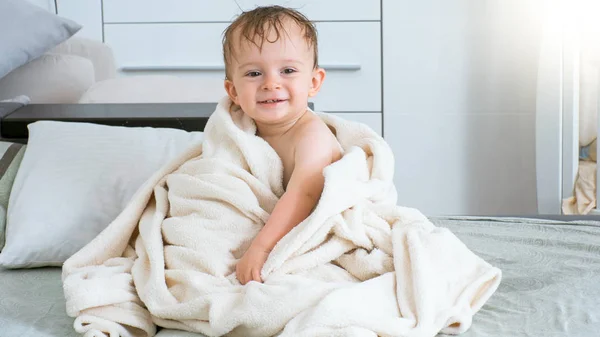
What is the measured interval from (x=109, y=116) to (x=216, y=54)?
149 centimetres

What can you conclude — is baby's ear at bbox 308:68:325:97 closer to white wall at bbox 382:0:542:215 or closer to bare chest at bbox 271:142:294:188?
bare chest at bbox 271:142:294:188

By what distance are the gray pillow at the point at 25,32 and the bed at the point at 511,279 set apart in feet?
1.44

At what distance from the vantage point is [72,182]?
5.31 ft

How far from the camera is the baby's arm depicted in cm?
125

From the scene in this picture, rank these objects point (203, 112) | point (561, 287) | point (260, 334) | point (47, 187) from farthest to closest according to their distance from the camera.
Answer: point (203, 112) → point (47, 187) → point (561, 287) → point (260, 334)

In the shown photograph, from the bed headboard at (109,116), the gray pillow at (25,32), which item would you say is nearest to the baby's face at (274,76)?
the bed headboard at (109,116)

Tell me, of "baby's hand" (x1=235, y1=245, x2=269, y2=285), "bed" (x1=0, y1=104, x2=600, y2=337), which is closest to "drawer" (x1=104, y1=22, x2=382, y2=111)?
"bed" (x1=0, y1=104, x2=600, y2=337)

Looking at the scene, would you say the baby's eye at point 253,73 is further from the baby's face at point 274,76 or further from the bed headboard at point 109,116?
the bed headboard at point 109,116

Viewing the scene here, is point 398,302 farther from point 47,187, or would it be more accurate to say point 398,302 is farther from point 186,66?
point 186,66

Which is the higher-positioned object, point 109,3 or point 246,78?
point 109,3

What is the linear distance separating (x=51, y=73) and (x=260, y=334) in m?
1.70

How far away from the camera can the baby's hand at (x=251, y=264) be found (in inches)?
48.4

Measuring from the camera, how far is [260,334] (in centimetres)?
113

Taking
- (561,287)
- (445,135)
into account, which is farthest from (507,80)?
(561,287)
